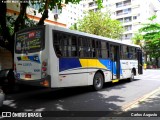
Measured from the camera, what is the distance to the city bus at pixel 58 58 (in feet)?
29.8

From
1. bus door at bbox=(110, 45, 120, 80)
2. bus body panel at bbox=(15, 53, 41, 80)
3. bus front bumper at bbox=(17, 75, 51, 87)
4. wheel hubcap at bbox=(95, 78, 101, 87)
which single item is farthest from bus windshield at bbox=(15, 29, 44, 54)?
bus door at bbox=(110, 45, 120, 80)

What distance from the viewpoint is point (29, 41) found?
9.80m

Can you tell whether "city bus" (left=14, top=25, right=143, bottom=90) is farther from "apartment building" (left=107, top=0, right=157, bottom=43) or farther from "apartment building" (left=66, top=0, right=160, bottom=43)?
"apartment building" (left=107, top=0, right=157, bottom=43)

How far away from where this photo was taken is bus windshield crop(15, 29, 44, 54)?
9.34 m

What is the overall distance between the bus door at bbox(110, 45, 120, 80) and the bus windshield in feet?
17.7

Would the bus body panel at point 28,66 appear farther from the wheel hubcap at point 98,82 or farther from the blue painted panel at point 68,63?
the wheel hubcap at point 98,82

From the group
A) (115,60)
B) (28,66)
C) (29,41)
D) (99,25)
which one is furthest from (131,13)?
(28,66)

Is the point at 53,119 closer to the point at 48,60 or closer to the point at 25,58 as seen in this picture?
the point at 48,60

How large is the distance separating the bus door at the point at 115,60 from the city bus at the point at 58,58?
80cm

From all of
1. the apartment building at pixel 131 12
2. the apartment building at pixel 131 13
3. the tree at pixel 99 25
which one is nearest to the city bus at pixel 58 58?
the tree at pixel 99 25

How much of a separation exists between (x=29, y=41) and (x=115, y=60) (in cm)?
601

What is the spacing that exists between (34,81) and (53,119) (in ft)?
10.2

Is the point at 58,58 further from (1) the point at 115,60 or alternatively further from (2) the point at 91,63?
(1) the point at 115,60

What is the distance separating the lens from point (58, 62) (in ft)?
30.6
